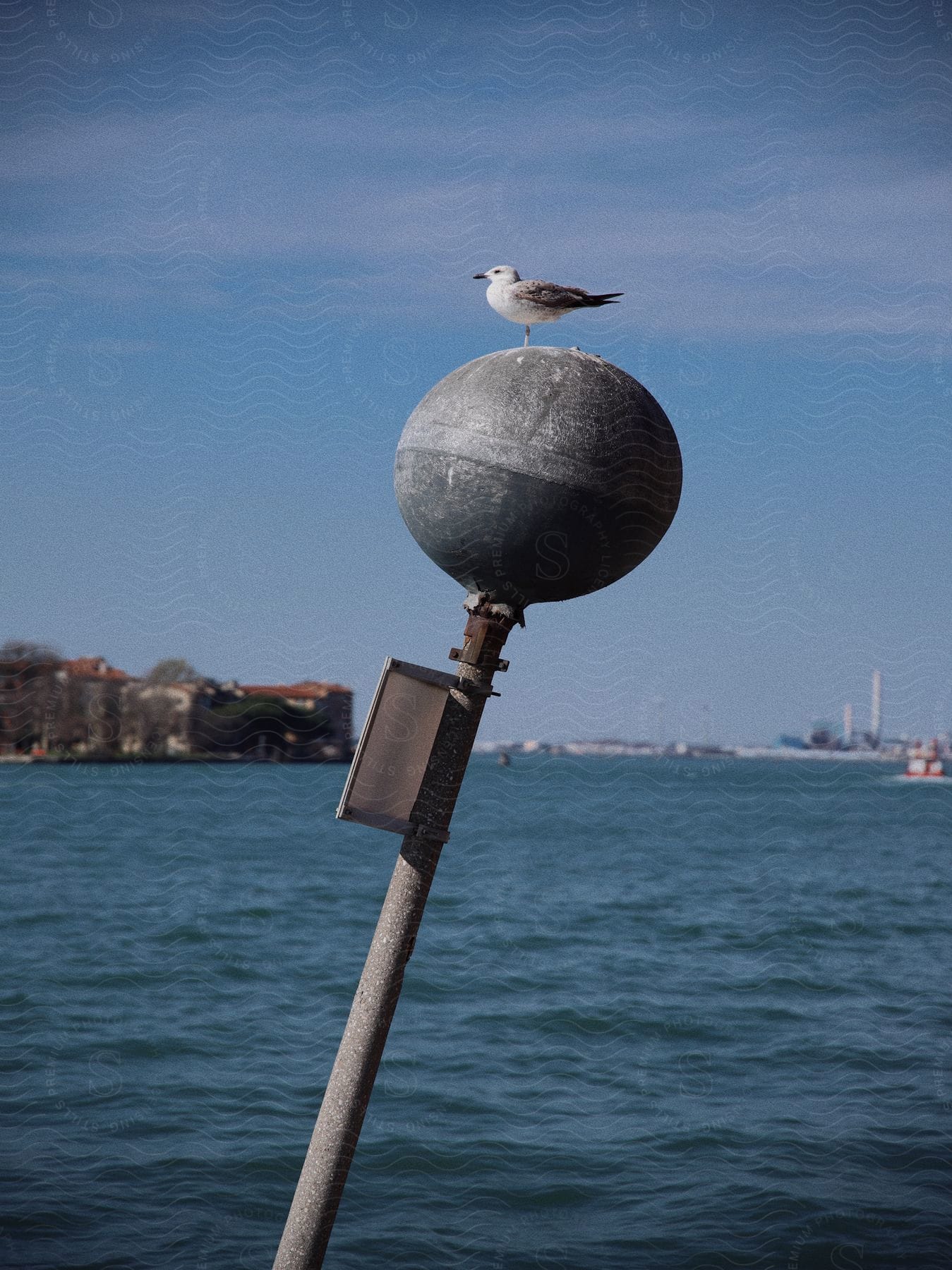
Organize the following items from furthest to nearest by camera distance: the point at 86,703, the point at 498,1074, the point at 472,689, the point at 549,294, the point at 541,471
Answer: the point at 86,703 → the point at 498,1074 → the point at 549,294 → the point at 472,689 → the point at 541,471

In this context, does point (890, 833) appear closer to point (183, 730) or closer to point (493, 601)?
point (183, 730)

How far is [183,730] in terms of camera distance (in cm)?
2695

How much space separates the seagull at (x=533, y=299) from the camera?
4.80 m

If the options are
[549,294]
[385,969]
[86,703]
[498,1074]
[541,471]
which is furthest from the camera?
[86,703]

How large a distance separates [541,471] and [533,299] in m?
1.37

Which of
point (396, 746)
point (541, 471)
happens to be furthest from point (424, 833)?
point (541, 471)

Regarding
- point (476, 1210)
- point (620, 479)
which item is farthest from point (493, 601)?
point (476, 1210)

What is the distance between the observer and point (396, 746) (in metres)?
3.88

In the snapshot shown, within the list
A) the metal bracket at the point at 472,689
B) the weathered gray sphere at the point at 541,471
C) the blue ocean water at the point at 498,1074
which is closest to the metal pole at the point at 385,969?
the metal bracket at the point at 472,689

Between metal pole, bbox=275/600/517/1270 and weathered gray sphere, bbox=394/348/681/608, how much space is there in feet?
0.80

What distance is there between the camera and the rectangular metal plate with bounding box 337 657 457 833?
3830 mm

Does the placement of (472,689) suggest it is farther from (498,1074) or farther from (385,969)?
(498,1074)

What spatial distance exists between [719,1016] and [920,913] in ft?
48.2

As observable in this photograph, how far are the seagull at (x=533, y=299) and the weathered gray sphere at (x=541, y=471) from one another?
1.00m
